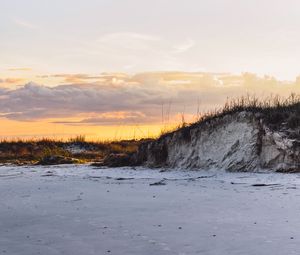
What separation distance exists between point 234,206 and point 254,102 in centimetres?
1039

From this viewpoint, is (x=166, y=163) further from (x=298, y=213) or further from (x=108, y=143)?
(x=108, y=143)

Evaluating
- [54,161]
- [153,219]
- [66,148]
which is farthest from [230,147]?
[66,148]

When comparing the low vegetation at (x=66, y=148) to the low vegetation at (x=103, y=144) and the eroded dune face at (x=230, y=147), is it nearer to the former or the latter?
the low vegetation at (x=103, y=144)

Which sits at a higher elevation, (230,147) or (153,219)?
(230,147)

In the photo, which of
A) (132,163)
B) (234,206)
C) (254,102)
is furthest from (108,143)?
(234,206)

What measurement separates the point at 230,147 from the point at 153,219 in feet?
33.3

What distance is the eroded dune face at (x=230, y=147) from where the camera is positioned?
15.6 metres

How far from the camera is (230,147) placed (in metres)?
17.1

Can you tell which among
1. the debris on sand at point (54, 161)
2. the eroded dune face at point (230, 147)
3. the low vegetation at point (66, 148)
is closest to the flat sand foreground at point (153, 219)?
the eroded dune face at point (230, 147)

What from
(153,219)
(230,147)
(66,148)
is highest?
(230,147)

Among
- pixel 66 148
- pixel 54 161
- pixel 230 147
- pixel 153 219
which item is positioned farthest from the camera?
pixel 66 148

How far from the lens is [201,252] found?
518 cm

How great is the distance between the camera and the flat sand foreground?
18.1 ft

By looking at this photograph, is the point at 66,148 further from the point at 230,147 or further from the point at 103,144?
the point at 230,147
